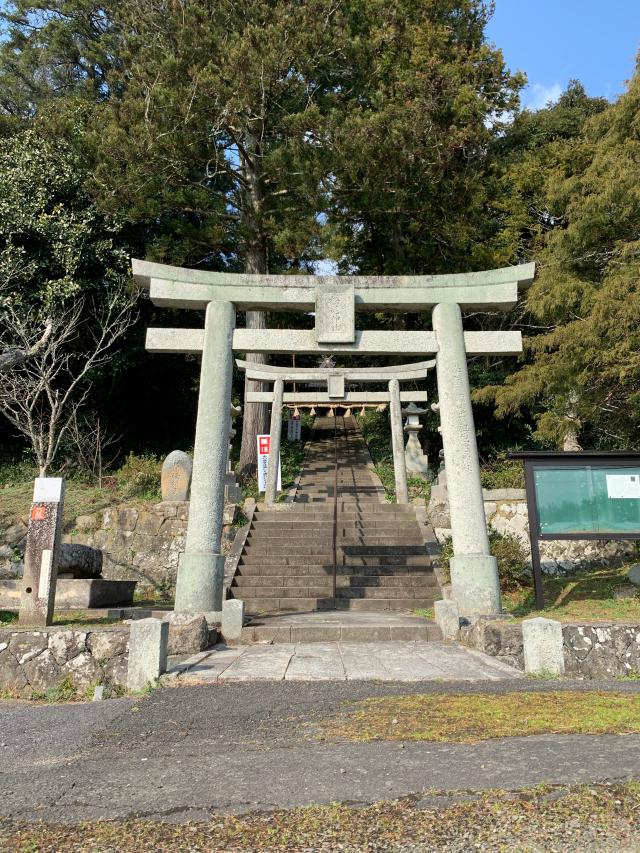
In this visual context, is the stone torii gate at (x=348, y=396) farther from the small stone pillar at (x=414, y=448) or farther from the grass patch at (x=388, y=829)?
the grass patch at (x=388, y=829)

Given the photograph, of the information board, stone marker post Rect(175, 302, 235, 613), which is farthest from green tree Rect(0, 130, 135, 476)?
the information board

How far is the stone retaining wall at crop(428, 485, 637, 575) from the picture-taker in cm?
1197

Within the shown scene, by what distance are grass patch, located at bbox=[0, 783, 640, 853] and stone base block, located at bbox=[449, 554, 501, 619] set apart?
4.96m

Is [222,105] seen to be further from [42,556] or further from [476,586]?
[476,586]

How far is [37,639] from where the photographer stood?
500cm

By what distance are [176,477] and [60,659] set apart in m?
8.72

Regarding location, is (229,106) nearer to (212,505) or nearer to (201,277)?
(201,277)

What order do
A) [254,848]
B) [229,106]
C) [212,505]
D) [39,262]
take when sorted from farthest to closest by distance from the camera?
[39,262] → [229,106] → [212,505] → [254,848]

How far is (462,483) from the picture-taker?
8.03 metres

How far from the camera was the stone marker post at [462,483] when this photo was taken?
7570 millimetres

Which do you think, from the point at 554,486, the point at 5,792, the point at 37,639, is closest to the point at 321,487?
the point at 554,486

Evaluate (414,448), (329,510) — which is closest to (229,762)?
(329,510)

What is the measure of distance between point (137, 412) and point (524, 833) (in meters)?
21.3

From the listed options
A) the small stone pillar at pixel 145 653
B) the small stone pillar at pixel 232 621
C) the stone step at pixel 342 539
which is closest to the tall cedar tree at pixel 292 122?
the stone step at pixel 342 539
